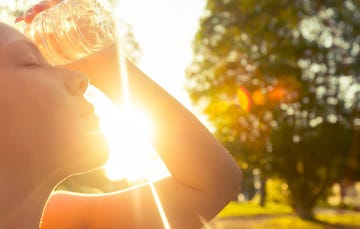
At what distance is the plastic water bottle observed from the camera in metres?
2.24

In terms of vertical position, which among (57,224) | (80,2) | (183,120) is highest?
(80,2)

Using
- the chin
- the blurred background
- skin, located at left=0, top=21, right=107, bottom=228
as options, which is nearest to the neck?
skin, located at left=0, top=21, right=107, bottom=228

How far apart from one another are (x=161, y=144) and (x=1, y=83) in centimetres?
72

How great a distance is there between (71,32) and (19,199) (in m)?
0.85

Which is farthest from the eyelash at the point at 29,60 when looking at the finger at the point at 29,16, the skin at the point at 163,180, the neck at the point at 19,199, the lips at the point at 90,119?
the skin at the point at 163,180

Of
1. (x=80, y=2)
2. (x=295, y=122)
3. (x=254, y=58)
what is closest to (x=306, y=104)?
(x=295, y=122)

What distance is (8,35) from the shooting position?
172cm

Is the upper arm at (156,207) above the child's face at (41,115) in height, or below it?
below

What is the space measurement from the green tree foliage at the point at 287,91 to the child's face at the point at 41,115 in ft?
54.7

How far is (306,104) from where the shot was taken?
105ft

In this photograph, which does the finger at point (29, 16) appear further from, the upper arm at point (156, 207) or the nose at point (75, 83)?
the upper arm at point (156, 207)

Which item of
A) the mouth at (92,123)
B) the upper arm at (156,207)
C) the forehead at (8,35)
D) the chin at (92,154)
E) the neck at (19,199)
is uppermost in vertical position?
the forehead at (8,35)

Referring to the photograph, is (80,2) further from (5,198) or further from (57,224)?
(5,198)

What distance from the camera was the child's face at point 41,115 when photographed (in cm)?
158
